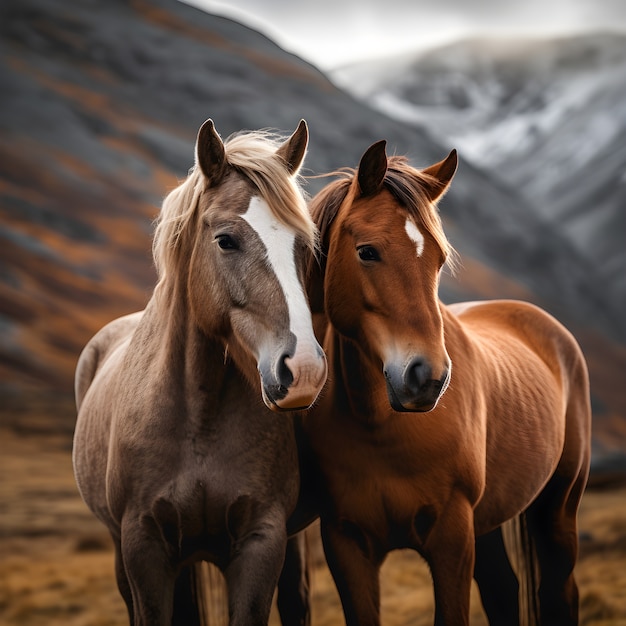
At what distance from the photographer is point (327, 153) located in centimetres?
1291

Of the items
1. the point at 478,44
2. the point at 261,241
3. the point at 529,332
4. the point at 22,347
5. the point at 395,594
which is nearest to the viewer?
the point at 261,241

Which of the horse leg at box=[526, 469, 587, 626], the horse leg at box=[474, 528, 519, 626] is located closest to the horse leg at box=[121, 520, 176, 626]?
the horse leg at box=[474, 528, 519, 626]

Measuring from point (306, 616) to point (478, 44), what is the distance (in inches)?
585

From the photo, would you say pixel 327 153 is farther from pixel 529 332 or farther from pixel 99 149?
pixel 529 332

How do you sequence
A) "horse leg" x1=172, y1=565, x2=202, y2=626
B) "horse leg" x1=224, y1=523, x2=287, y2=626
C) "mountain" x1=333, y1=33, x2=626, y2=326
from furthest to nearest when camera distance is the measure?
"mountain" x1=333, y1=33, x2=626, y2=326, "horse leg" x1=172, y1=565, x2=202, y2=626, "horse leg" x1=224, y1=523, x2=287, y2=626

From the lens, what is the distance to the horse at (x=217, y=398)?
2137 mm

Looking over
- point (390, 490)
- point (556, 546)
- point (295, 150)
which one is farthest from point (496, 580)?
point (295, 150)

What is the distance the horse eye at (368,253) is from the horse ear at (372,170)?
0.23 meters

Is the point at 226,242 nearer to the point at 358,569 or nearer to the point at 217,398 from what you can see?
the point at 217,398

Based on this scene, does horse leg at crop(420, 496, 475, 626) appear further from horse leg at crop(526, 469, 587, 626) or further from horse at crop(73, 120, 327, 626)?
horse leg at crop(526, 469, 587, 626)

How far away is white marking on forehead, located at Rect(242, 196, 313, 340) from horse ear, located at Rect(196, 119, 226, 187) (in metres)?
0.17

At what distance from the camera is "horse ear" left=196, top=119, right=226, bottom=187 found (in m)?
2.22

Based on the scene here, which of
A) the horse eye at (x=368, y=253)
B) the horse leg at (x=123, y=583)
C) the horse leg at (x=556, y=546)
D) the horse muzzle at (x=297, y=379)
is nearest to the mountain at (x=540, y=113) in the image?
the horse leg at (x=556, y=546)

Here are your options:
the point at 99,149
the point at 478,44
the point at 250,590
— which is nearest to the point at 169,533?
the point at 250,590
